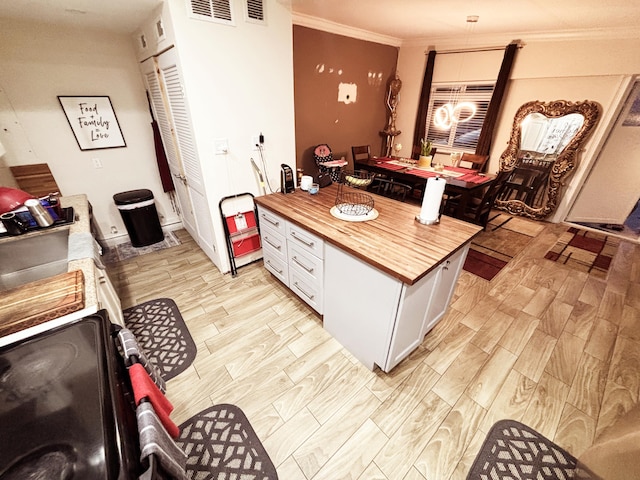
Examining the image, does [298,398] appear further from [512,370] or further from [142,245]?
[142,245]

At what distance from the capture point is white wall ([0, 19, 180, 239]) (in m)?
2.28

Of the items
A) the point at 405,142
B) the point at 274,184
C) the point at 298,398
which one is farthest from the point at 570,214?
the point at 298,398

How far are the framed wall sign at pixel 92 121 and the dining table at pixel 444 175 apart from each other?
10.5 ft

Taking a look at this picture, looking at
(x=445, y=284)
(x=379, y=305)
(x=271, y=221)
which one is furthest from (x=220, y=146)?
(x=445, y=284)

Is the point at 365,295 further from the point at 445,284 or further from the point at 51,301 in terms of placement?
the point at 51,301

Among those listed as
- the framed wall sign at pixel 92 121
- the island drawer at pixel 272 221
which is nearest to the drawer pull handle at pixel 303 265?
the island drawer at pixel 272 221

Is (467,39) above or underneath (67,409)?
above

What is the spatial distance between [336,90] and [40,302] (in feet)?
14.0

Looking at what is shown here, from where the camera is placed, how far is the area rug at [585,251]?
2908 mm

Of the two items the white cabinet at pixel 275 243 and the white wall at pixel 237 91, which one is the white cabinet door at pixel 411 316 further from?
the white wall at pixel 237 91

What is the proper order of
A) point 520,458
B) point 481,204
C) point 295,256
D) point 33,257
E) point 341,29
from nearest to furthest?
1. point 520,458
2. point 33,257
3. point 295,256
4. point 481,204
5. point 341,29

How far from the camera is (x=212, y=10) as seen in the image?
180 centimetres

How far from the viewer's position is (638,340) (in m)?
2.02

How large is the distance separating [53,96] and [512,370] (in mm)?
4646
